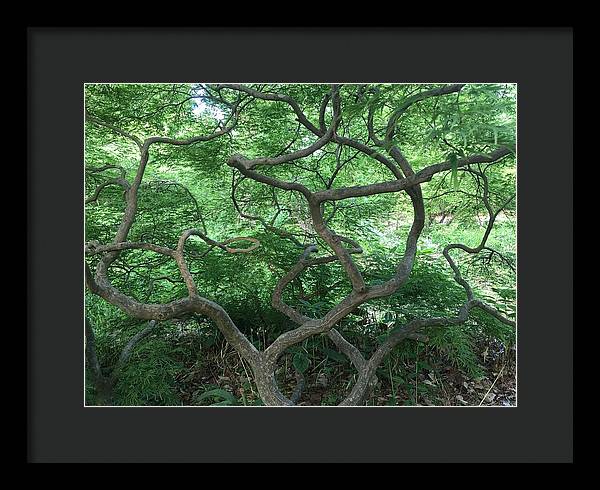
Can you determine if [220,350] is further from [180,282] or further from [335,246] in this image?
[335,246]

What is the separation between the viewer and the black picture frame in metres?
2.30

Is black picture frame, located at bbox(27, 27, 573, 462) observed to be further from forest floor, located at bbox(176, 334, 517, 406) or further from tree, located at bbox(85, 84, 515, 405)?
forest floor, located at bbox(176, 334, 517, 406)

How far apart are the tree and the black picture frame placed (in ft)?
0.57

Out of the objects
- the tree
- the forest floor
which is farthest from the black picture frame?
the forest floor
